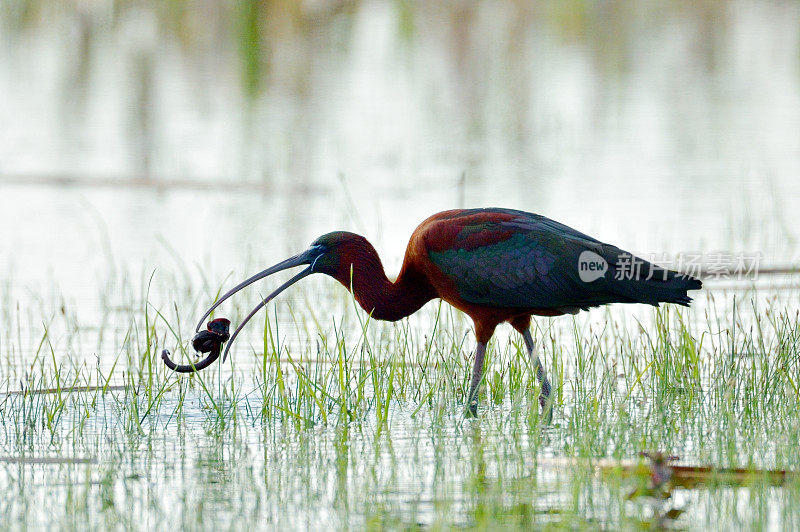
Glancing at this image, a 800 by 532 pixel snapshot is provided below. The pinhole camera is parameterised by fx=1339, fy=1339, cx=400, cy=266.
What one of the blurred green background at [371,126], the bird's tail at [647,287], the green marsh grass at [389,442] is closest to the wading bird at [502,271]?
the bird's tail at [647,287]

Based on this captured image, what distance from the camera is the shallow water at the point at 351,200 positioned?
4699 millimetres

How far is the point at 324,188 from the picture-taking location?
11648 mm

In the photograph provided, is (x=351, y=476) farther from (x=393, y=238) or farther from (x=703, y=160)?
(x=703, y=160)

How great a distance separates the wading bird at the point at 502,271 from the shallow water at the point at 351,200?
335 millimetres

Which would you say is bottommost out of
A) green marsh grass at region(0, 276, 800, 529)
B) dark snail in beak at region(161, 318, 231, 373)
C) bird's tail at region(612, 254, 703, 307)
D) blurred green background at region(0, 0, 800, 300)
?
green marsh grass at region(0, 276, 800, 529)

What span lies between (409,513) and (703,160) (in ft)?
31.6

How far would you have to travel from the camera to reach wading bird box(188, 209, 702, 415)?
589 cm

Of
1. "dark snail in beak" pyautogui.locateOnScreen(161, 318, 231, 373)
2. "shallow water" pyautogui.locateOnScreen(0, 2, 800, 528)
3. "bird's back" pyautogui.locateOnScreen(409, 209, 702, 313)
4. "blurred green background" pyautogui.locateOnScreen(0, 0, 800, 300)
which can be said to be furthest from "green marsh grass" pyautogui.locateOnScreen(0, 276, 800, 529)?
"blurred green background" pyautogui.locateOnScreen(0, 0, 800, 300)

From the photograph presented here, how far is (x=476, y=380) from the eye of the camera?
5988 mm

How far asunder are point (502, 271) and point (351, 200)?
4829 mm

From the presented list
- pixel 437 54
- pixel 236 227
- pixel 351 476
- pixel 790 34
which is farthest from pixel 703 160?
pixel 790 34

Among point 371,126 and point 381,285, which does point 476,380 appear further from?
point 371,126

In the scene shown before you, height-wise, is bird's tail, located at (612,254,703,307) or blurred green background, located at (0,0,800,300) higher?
blurred green background, located at (0,0,800,300)

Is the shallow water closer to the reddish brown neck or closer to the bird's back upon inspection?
the reddish brown neck
